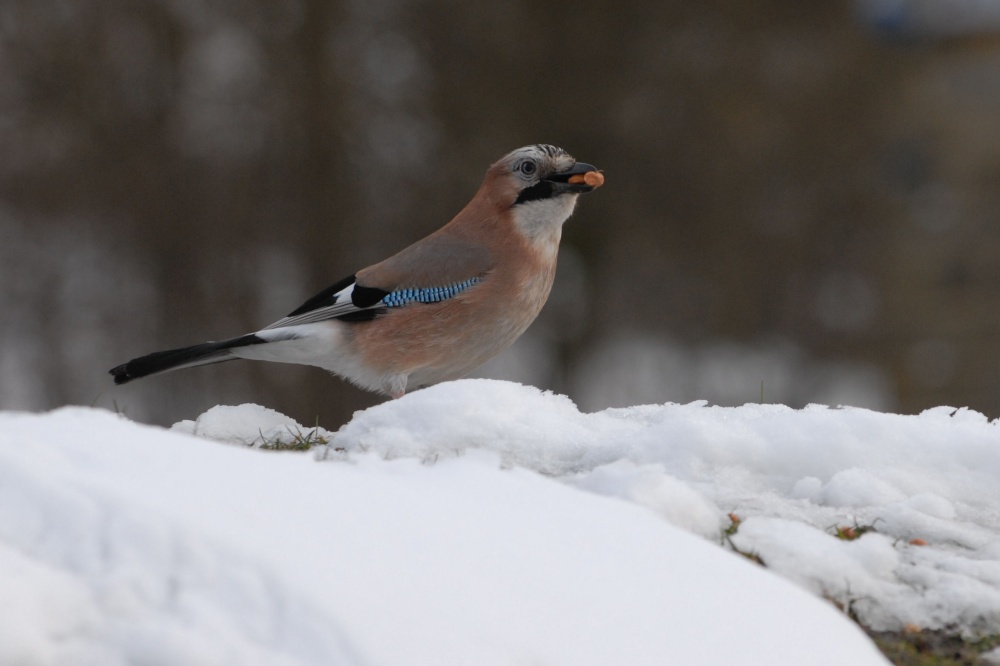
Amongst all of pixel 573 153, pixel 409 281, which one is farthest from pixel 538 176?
pixel 573 153

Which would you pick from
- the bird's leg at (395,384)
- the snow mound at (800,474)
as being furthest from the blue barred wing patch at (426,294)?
the snow mound at (800,474)

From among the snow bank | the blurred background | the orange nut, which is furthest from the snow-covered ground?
the blurred background

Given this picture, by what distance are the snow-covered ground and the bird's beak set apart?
2.09m

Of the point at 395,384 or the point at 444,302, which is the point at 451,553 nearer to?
the point at 444,302

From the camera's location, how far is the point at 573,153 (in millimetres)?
12359

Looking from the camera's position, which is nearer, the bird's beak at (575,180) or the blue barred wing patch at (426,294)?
the blue barred wing patch at (426,294)

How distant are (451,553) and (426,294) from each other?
10.5 feet

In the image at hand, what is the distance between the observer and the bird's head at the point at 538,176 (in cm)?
576

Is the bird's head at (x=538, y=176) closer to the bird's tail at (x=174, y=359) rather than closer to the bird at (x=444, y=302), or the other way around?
the bird at (x=444, y=302)

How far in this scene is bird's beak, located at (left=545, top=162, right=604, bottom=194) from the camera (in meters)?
5.66

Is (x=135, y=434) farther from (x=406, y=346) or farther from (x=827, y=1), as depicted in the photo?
(x=827, y=1)

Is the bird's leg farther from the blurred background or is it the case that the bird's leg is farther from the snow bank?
the blurred background

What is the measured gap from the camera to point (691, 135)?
12.6m

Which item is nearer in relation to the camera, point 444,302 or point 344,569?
point 344,569
